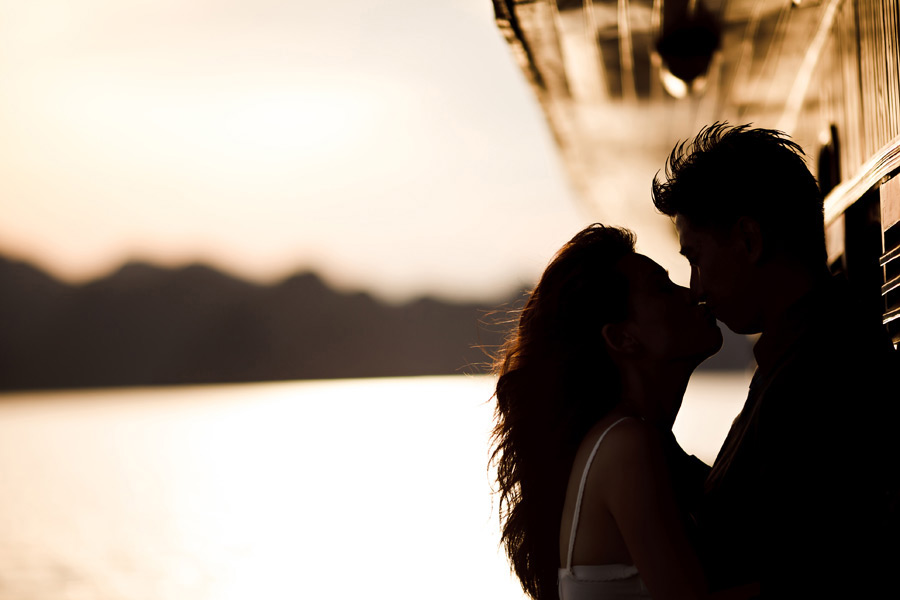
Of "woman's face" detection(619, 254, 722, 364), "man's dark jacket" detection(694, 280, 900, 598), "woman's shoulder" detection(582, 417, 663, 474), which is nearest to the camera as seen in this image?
"man's dark jacket" detection(694, 280, 900, 598)

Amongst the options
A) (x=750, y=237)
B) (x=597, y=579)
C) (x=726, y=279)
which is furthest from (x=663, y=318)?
(x=597, y=579)

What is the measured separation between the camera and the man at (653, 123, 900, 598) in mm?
2105

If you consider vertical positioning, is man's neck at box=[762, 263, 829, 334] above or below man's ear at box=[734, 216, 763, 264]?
below

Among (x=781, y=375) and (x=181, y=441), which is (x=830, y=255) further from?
(x=181, y=441)

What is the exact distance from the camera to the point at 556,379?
256cm

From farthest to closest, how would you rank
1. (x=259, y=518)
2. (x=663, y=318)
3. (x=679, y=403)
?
(x=259, y=518)
(x=679, y=403)
(x=663, y=318)

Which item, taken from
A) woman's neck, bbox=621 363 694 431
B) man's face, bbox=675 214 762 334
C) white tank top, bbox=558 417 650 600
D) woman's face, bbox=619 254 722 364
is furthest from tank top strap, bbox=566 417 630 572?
man's face, bbox=675 214 762 334

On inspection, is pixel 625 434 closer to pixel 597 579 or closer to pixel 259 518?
pixel 597 579

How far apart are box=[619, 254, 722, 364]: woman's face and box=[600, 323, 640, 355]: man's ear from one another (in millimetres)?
14

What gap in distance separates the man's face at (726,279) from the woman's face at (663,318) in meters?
0.06

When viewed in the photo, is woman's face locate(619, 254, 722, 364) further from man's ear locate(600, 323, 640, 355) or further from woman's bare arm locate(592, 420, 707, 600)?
woman's bare arm locate(592, 420, 707, 600)

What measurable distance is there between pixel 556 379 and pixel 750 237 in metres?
0.71

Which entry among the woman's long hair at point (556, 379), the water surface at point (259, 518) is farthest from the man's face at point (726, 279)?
the water surface at point (259, 518)

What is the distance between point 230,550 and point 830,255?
432 inches
